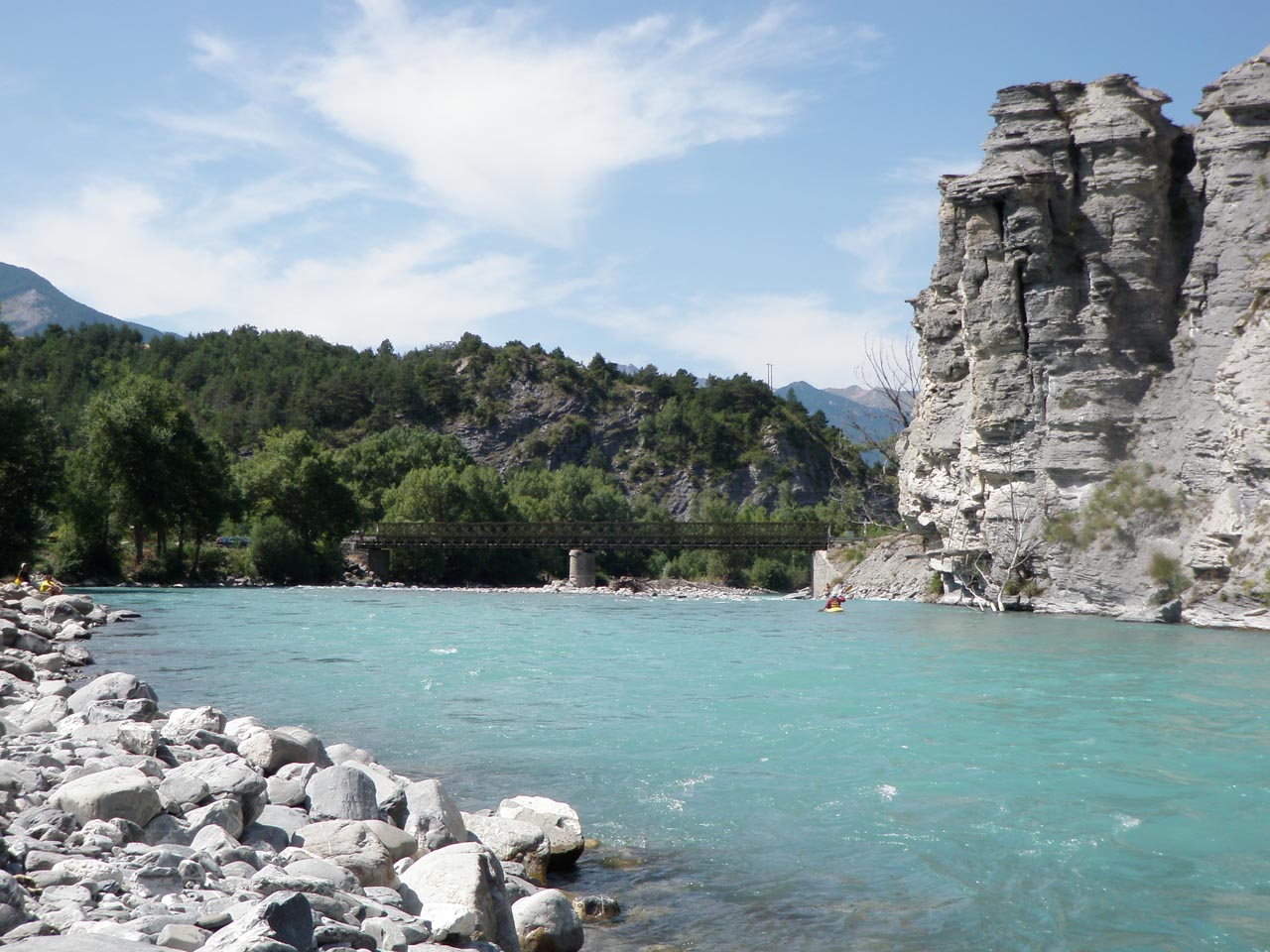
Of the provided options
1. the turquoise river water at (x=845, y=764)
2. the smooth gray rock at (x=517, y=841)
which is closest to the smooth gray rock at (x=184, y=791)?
the smooth gray rock at (x=517, y=841)

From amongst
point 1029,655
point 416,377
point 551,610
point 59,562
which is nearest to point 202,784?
point 1029,655

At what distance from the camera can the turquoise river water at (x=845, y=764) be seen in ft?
21.0

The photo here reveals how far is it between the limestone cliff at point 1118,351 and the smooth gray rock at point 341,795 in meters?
28.3

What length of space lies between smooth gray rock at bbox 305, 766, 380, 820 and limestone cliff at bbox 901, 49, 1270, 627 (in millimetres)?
28326

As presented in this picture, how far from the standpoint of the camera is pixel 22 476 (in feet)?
120

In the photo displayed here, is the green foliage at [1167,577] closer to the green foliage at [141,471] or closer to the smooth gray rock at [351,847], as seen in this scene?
the smooth gray rock at [351,847]

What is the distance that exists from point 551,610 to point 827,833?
29.2 m

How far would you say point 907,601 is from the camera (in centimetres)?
4325

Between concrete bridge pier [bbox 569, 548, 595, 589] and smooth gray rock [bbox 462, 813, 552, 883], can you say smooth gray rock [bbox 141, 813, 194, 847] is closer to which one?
smooth gray rock [bbox 462, 813, 552, 883]

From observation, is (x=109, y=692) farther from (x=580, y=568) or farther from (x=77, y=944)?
(x=580, y=568)

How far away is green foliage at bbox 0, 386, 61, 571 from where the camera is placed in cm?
3612

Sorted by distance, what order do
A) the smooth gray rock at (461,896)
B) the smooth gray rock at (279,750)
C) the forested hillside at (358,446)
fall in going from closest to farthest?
1. the smooth gray rock at (461,896)
2. the smooth gray rock at (279,750)
3. the forested hillside at (358,446)

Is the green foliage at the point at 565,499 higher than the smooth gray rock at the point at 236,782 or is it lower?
higher

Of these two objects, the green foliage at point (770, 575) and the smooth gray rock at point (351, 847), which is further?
the green foliage at point (770, 575)
